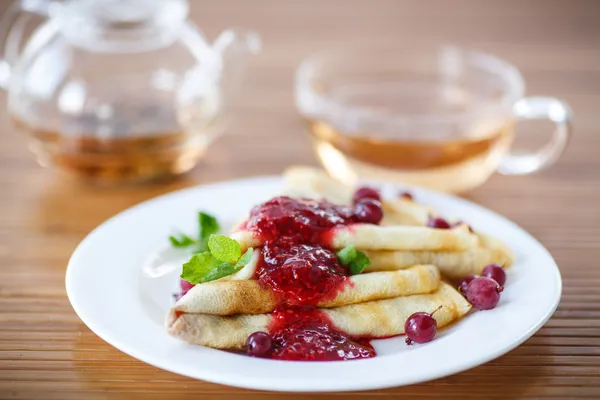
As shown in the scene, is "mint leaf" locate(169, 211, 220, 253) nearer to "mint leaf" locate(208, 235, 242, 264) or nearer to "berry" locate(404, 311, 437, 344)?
"mint leaf" locate(208, 235, 242, 264)

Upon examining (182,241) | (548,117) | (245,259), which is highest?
(548,117)

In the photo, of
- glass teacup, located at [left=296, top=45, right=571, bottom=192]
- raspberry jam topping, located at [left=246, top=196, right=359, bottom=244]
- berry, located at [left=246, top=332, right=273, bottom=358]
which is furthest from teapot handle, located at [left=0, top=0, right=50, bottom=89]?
berry, located at [left=246, top=332, right=273, bottom=358]

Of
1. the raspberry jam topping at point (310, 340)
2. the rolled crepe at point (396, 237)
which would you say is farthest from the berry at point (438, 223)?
the raspberry jam topping at point (310, 340)

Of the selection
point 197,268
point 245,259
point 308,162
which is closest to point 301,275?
point 245,259

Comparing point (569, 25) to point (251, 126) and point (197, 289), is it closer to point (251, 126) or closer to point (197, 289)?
point (251, 126)

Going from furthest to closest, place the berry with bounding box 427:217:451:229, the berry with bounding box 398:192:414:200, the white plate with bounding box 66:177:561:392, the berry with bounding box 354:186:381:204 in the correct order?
the berry with bounding box 398:192:414:200, the berry with bounding box 354:186:381:204, the berry with bounding box 427:217:451:229, the white plate with bounding box 66:177:561:392

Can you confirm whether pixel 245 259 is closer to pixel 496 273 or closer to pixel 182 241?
pixel 182 241
